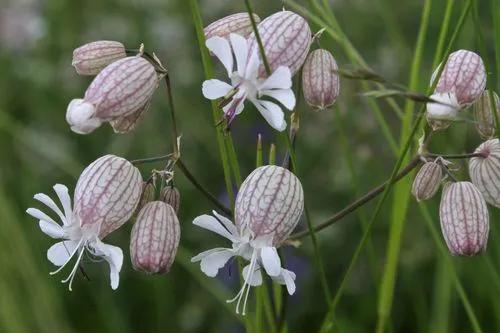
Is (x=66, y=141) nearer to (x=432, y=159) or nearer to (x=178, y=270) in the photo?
(x=178, y=270)

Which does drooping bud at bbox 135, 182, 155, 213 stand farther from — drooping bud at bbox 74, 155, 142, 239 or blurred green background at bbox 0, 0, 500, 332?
blurred green background at bbox 0, 0, 500, 332

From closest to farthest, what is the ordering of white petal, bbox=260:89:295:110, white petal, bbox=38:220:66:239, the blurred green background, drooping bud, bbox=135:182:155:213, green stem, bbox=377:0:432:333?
white petal, bbox=260:89:295:110 → white petal, bbox=38:220:66:239 → drooping bud, bbox=135:182:155:213 → green stem, bbox=377:0:432:333 → the blurred green background

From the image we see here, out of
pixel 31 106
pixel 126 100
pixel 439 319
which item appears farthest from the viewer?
pixel 31 106

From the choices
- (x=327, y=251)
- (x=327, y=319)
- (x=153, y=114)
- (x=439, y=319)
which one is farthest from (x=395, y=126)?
(x=327, y=319)

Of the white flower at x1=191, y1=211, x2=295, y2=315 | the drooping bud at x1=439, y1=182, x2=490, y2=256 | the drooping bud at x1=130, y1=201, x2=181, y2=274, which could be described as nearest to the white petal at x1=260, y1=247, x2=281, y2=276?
the white flower at x1=191, y1=211, x2=295, y2=315

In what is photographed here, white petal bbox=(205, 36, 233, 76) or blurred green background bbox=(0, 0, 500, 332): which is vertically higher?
white petal bbox=(205, 36, 233, 76)

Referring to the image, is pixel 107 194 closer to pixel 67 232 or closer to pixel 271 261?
pixel 67 232
